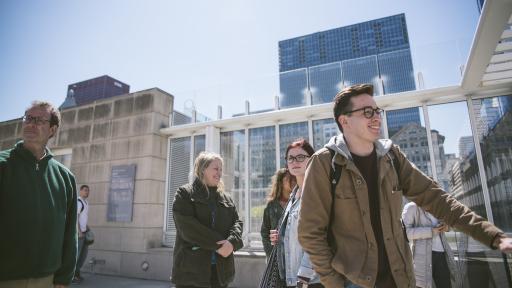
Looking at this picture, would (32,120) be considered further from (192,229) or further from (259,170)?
(259,170)

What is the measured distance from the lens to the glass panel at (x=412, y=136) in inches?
226

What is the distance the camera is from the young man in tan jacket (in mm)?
1407

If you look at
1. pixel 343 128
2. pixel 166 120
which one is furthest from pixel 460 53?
pixel 166 120

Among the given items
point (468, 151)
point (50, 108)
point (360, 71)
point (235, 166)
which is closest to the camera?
point (50, 108)

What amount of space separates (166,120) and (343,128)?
7.07 meters

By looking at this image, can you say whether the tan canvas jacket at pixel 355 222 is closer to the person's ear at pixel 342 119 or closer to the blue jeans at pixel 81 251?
the person's ear at pixel 342 119

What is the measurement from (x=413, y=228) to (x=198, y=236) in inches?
102

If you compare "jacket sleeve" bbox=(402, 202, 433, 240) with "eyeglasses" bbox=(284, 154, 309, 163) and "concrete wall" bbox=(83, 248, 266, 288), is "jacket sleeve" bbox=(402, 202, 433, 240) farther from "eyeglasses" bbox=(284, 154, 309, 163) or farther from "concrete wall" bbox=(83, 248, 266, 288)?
"concrete wall" bbox=(83, 248, 266, 288)

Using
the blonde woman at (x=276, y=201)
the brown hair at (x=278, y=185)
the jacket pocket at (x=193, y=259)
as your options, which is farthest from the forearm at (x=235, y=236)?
the brown hair at (x=278, y=185)

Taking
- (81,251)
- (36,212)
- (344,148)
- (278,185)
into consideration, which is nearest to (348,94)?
(344,148)

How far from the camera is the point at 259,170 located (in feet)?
22.9

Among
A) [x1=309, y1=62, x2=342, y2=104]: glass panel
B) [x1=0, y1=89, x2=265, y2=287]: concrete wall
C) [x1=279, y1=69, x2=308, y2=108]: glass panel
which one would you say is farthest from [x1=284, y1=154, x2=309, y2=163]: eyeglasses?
[x1=0, y1=89, x2=265, y2=287]: concrete wall

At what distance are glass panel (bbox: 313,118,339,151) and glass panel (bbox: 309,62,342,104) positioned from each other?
0.47 meters

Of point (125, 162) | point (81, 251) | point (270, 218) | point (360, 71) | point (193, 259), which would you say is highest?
point (360, 71)
